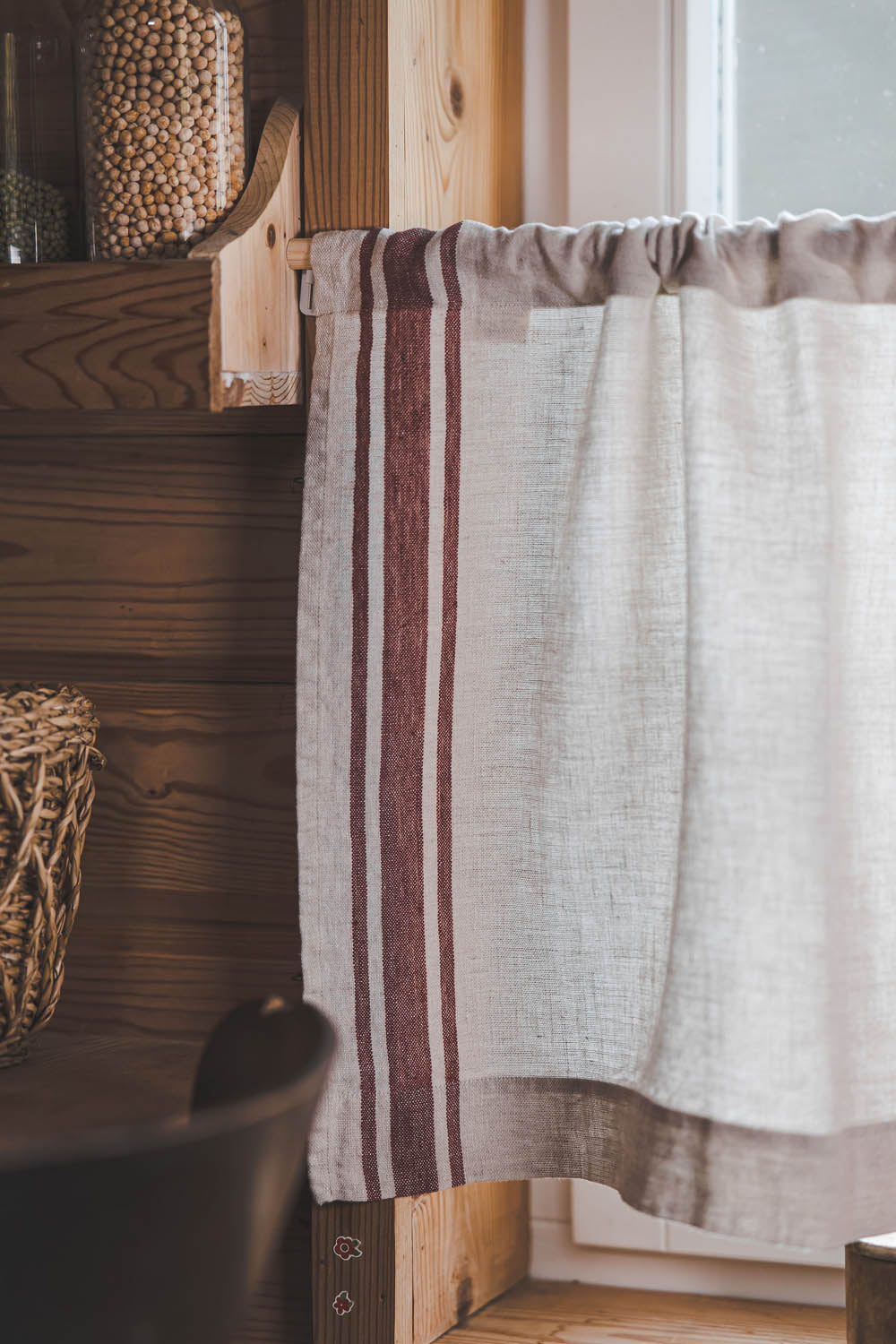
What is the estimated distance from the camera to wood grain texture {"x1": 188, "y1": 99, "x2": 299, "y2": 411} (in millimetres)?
830

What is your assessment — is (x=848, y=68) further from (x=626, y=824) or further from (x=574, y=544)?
(x=626, y=824)

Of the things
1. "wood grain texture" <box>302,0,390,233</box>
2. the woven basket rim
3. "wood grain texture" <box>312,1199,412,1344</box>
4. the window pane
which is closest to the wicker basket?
the woven basket rim

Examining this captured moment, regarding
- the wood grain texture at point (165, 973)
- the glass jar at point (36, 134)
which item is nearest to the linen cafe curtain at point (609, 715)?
the wood grain texture at point (165, 973)

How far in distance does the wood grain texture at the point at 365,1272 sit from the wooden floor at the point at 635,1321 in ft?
0.37

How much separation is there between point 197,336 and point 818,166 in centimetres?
62

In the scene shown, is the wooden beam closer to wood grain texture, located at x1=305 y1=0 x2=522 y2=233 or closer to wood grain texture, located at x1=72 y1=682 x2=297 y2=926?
wood grain texture, located at x1=72 y1=682 x2=297 y2=926

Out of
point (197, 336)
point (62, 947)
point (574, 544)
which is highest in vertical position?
point (197, 336)

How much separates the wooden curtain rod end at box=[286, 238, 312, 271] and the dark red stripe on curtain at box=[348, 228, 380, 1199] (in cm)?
4

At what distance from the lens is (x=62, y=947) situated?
894 millimetres

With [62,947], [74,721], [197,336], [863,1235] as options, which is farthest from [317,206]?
[863,1235]

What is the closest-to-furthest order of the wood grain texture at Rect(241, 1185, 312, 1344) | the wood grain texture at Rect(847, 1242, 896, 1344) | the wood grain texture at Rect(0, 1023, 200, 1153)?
the wood grain texture at Rect(0, 1023, 200, 1153), the wood grain texture at Rect(847, 1242, 896, 1344), the wood grain texture at Rect(241, 1185, 312, 1344)

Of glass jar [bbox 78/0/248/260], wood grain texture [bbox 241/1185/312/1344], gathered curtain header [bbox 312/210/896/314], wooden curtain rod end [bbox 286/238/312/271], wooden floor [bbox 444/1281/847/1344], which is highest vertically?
glass jar [bbox 78/0/248/260]

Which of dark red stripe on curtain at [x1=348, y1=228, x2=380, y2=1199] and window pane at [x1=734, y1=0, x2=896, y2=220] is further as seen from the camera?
window pane at [x1=734, y1=0, x2=896, y2=220]

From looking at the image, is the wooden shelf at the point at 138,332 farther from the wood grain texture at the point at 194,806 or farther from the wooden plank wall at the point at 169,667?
the wood grain texture at the point at 194,806
